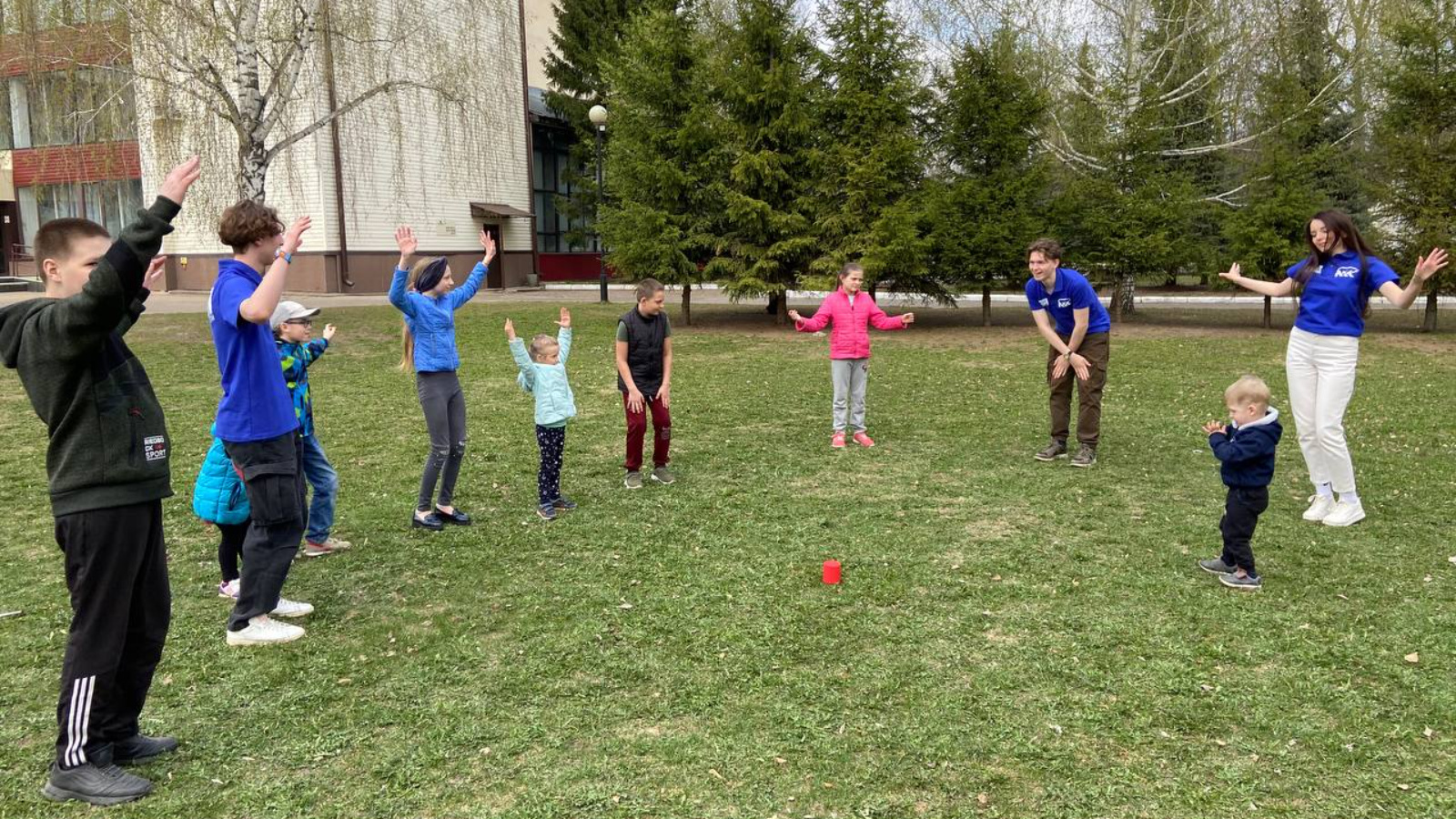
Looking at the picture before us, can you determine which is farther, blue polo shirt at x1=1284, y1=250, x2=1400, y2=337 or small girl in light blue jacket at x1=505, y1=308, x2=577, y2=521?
small girl in light blue jacket at x1=505, y1=308, x2=577, y2=521

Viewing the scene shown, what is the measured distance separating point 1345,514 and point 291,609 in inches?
253

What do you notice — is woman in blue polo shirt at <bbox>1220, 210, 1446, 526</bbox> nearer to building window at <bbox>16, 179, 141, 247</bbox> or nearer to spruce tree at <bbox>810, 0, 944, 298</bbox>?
spruce tree at <bbox>810, 0, 944, 298</bbox>

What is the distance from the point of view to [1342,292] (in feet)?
20.3

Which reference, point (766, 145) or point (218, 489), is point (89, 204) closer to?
point (766, 145)

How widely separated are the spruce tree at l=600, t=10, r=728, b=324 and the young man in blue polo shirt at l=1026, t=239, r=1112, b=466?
12.4 meters

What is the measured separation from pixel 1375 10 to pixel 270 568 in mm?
23182

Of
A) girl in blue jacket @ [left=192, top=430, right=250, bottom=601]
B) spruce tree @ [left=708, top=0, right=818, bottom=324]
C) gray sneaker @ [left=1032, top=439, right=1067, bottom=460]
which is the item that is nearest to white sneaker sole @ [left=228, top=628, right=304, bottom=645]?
girl in blue jacket @ [left=192, top=430, right=250, bottom=601]

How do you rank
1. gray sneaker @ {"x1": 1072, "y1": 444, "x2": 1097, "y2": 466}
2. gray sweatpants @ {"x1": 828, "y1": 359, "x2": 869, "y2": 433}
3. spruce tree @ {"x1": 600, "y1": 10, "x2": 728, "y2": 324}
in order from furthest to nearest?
spruce tree @ {"x1": 600, "y1": 10, "x2": 728, "y2": 324} → gray sweatpants @ {"x1": 828, "y1": 359, "x2": 869, "y2": 433} → gray sneaker @ {"x1": 1072, "y1": 444, "x2": 1097, "y2": 466}

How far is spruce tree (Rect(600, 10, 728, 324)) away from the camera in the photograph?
19781mm

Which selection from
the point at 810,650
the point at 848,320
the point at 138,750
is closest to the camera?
the point at 138,750

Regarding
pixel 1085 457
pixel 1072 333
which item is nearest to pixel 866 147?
pixel 1072 333

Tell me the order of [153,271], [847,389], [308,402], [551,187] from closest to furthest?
[153,271], [308,402], [847,389], [551,187]

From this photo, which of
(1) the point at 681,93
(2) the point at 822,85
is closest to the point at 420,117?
(1) the point at 681,93

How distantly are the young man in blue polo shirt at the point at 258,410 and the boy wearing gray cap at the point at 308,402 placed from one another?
1.82ft
